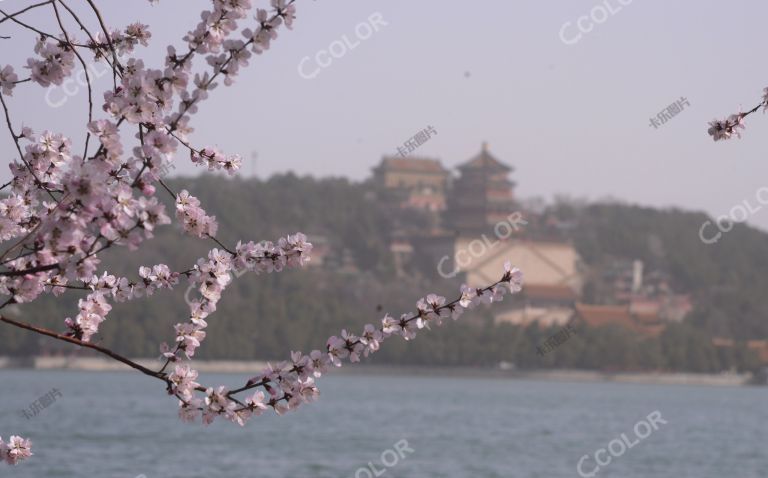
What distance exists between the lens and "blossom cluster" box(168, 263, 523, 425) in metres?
3.43

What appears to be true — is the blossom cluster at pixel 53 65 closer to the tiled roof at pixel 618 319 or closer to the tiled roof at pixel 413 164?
the tiled roof at pixel 618 319

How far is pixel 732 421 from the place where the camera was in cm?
4672

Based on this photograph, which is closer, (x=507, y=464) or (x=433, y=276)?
(x=507, y=464)

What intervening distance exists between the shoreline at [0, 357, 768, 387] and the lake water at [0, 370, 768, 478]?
3.20 m

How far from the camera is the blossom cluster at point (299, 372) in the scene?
3.43 meters

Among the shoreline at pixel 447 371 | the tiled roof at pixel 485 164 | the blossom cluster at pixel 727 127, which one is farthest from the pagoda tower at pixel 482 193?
the blossom cluster at pixel 727 127

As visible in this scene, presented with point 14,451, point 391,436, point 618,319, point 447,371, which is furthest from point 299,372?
point 618,319

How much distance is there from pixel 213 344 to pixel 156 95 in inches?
2372

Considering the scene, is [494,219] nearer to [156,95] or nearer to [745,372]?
[745,372]

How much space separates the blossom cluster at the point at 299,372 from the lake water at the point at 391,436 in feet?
58.4

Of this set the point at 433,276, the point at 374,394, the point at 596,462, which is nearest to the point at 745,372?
the point at 433,276

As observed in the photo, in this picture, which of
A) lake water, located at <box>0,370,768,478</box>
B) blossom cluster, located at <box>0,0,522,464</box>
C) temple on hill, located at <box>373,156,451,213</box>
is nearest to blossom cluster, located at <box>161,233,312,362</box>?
blossom cluster, located at <box>0,0,522,464</box>

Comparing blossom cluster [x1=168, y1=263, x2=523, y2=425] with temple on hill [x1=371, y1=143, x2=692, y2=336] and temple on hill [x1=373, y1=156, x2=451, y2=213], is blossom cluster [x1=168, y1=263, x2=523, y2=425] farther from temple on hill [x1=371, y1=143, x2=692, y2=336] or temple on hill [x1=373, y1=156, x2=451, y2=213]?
temple on hill [x1=373, y1=156, x2=451, y2=213]

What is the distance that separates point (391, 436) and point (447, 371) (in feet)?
114
